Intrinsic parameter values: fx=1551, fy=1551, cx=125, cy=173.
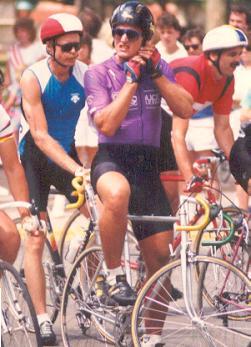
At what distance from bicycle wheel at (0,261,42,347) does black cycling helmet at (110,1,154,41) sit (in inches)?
60.4

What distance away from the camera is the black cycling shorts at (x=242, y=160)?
9.12m

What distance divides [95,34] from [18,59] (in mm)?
2235

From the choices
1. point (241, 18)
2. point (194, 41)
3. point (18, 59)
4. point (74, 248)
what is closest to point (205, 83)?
point (74, 248)

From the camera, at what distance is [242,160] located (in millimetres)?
9164

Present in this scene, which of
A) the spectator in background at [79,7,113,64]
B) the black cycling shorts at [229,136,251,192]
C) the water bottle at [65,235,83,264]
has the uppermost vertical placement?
the black cycling shorts at [229,136,251,192]

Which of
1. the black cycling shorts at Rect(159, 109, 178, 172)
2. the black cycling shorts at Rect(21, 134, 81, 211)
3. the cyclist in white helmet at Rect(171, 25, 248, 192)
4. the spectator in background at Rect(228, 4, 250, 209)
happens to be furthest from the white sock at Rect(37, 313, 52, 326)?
the spectator in background at Rect(228, 4, 250, 209)

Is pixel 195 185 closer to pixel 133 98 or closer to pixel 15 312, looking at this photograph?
pixel 133 98

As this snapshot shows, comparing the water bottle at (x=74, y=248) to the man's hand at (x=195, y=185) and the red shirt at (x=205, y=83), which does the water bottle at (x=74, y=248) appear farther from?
the red shirt at (x=205, y=83)

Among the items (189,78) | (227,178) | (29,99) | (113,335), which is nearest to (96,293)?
(113,335)

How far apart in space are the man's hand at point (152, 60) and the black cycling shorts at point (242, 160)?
3.12ft

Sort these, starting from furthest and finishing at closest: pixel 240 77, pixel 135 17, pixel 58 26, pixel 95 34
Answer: pixel 95 34, pixel 240 77, pixel 58 26, pixel 135 17

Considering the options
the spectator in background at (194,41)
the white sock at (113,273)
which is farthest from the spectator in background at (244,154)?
the spectator in background at (194,41)

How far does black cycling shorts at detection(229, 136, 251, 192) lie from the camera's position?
912 cm

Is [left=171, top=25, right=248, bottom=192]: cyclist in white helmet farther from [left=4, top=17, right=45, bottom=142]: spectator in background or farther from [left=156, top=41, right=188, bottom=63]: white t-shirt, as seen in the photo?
[left=4, top=17, right=45, bottom=142]: spectator in background
